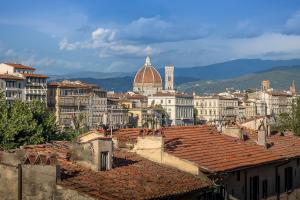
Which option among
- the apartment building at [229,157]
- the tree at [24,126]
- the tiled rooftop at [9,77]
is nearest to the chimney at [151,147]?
the apartment building at [229,157]

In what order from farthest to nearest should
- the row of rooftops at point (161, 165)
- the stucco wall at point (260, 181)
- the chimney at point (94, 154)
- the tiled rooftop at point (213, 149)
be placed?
the stucco wall at point (260, 181) < the tiled rooftop at point (213, 149) < the chimney at point (94, 154) < the row of rooftops at point (161, 165)

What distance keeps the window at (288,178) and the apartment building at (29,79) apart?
121m

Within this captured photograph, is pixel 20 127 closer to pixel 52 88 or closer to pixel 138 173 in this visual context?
pixel 138 173

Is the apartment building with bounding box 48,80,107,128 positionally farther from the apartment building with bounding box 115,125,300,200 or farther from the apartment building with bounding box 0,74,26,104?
the apartment building with bounding box 115,125,300,200

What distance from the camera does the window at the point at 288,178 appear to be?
2659cm

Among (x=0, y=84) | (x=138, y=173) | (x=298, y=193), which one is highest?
(x=0, y=84)

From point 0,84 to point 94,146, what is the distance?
122029mm

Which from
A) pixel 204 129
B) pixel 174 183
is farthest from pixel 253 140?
pixel 174 183

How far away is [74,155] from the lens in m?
17.4

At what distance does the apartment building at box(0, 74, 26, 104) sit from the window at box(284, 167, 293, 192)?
375 ft

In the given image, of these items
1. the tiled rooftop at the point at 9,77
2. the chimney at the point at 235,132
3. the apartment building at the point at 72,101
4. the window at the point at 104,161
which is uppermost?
the tiled rooftop at the point at 9,77

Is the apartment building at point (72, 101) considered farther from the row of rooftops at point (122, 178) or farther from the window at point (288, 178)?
the row of rooftops at point (122, 178)

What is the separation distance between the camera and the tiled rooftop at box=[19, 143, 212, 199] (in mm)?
15016

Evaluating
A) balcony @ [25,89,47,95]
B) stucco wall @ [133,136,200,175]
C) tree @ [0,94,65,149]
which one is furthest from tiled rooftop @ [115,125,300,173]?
balcony @ [25,89,47,95]
